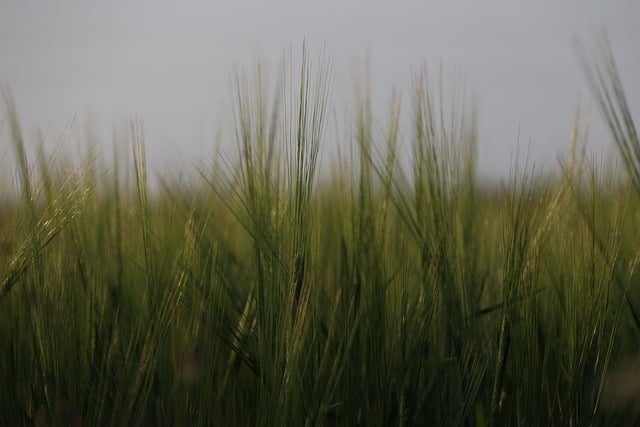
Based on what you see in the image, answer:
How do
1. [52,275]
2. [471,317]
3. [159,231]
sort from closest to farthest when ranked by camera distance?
[52,275], [471,317], [159,231]

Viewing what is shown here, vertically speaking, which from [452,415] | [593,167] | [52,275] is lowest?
[452,415]

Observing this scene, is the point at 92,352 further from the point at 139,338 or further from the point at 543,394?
the point at 543,394

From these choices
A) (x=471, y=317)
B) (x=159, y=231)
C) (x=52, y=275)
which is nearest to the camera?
(x=52, y=275)

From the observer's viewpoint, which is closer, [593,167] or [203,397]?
[203,397]

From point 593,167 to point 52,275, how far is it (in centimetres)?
85

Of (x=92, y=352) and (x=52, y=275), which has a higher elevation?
(x=52, y=275)

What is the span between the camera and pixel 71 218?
3.96 feet

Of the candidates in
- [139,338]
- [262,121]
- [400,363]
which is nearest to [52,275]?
[139,338]

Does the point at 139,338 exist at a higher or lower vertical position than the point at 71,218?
lower

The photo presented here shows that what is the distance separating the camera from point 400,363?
1.18 metres

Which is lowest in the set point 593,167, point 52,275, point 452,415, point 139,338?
Answer: point 452,415

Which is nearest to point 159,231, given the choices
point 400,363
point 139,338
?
point 139,338

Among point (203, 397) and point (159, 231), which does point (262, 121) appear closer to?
point (203, 397)

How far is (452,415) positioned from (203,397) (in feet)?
1.25
